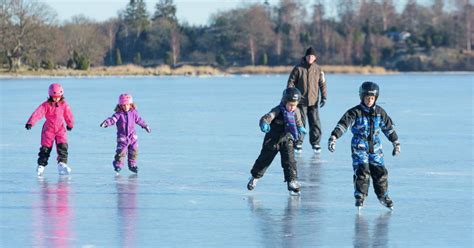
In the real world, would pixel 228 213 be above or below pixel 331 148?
below

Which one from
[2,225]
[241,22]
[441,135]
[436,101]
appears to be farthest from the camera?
[241,22]

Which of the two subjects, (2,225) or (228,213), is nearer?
(2,225)

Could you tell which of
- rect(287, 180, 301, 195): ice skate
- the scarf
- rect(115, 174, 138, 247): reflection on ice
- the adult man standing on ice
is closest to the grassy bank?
the adult man standing on ice

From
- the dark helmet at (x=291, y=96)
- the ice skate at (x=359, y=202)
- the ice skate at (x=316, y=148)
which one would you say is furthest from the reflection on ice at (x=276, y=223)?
the ice skate at (x=316, y=148)

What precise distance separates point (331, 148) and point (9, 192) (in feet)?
10.4

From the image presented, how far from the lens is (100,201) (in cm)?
848

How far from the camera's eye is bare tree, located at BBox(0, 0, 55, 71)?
65750mm

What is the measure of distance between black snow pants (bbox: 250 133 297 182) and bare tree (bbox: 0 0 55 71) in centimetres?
5734

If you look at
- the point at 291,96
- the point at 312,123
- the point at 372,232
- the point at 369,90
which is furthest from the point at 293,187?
the point at 312,123

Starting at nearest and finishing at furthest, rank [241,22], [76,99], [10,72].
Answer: [76,99]
[10,72]
[241,22]

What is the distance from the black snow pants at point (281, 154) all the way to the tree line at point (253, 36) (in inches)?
2182

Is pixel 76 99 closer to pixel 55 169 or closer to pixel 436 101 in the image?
pixel 436 101

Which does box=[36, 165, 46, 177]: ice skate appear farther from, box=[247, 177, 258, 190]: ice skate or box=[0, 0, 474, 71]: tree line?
box=[0, 0, 474, 71]: tree line

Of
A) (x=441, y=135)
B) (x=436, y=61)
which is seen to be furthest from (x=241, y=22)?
(x=441, y=135)
